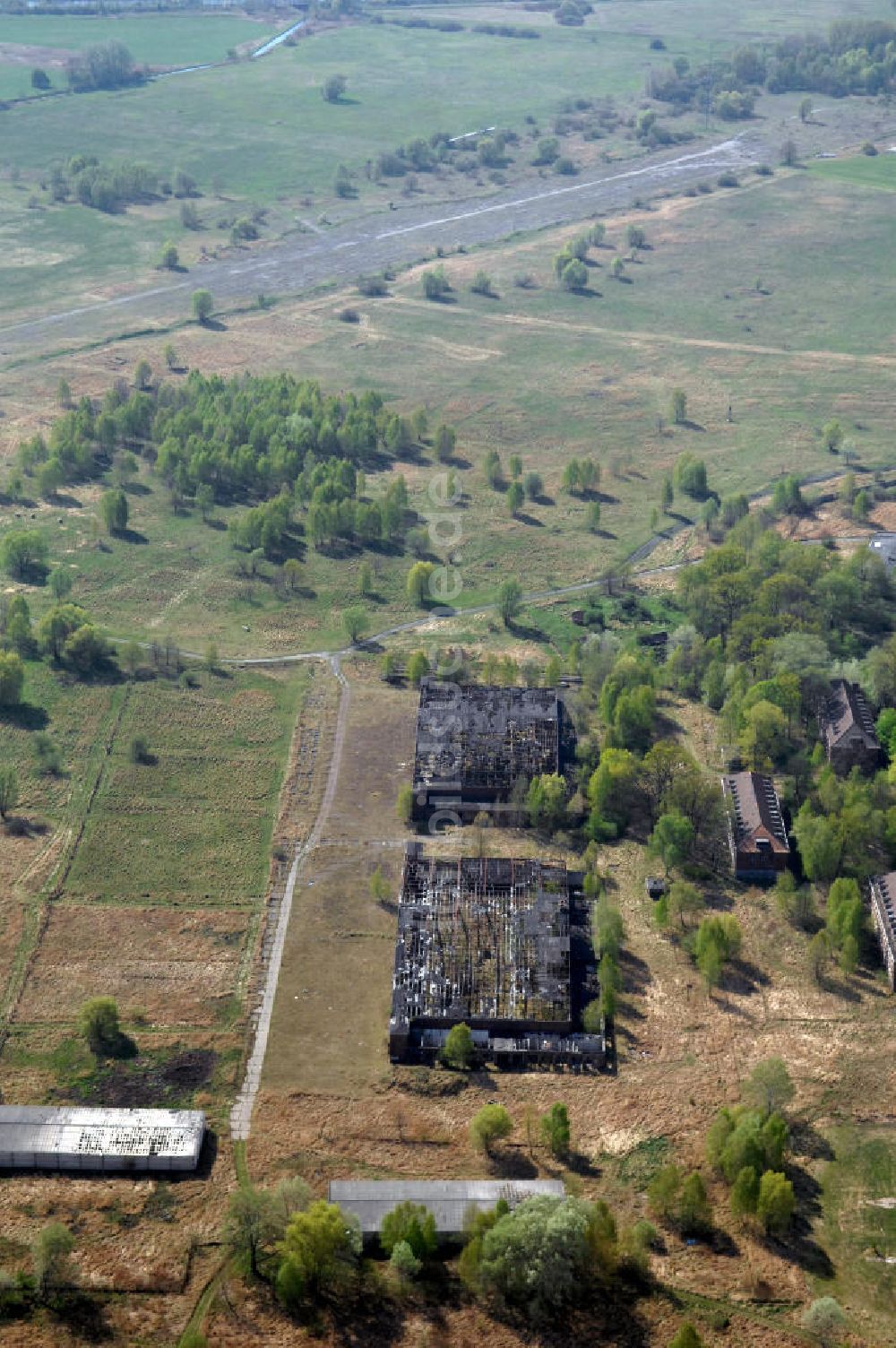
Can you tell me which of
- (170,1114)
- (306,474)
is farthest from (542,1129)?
(306,474)

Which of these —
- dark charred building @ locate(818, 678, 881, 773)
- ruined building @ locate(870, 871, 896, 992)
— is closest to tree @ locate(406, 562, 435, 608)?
dark charred building @ locate(818, 678, 881, 773)

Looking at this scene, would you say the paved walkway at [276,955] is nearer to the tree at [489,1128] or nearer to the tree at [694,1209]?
the tree at [489,1128]

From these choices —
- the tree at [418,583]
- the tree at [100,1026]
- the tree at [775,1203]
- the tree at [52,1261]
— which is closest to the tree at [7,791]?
the tree at [100,1026]

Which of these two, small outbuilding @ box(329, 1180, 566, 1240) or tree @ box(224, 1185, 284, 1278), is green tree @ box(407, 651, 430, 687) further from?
tree @ box(224, 1185, 284, 1278)

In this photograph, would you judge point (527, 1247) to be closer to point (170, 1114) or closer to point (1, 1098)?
point (170, 1114)

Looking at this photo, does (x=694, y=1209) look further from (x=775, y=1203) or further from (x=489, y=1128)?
(x=489, y=1128)

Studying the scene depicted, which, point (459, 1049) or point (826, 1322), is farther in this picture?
point (459, 1049)

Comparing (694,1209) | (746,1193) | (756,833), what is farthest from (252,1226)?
(756,833)
